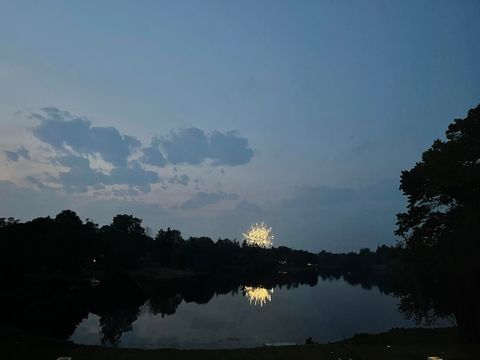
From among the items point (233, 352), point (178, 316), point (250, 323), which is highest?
point (178, 316)

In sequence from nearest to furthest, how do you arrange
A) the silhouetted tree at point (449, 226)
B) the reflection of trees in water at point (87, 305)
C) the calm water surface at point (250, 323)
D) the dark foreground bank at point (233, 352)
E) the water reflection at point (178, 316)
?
the dark foreground bank at point (233, 352) → the silhouetted tree at point (449, 226) → the calm water surface at point (250, 323) → the water reflection at point (178, 316) → the reflection of trees in water at point (87, 305)

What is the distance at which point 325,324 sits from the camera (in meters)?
55.9

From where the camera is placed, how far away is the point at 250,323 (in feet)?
180

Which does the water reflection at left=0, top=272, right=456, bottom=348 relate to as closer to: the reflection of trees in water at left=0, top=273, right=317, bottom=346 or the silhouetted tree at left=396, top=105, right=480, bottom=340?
the reflection of trees in water at left=0, top=273, right=317, bottom=346

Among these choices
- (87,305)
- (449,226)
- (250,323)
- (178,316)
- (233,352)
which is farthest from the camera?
(87,305)

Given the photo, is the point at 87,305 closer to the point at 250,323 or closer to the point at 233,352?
the point at 250,323

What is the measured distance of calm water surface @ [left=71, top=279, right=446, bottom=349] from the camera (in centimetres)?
4172

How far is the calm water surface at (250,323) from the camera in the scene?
41.7 meters

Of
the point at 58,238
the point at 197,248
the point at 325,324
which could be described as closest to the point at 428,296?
the point at 325,324

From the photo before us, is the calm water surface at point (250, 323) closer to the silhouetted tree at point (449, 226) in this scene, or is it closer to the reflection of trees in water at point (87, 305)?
the reflection of trees in water at point (87, 305)

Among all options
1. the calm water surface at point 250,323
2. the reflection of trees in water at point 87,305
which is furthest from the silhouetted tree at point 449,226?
the reflection of trees in water at point 87,305

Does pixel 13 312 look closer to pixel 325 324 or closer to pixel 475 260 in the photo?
pixel 325 324

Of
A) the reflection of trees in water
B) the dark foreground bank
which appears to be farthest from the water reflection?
the dark foreground bank

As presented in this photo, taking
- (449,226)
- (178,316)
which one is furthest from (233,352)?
(178,316)
